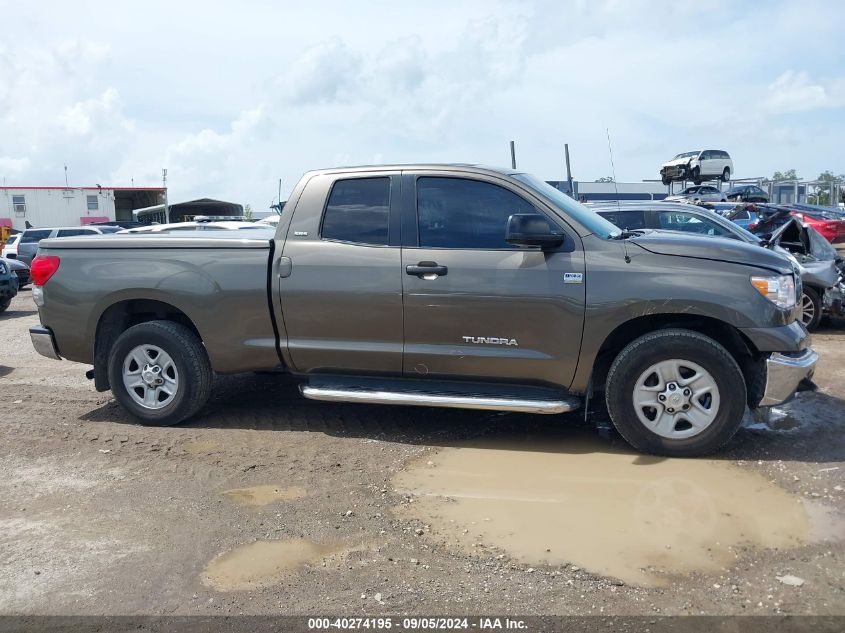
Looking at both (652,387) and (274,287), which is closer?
(652,387)

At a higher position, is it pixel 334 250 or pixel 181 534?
pixel 334 250

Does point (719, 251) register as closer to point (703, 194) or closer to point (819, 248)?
point (819, 248)

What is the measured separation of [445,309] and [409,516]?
4.99 feet

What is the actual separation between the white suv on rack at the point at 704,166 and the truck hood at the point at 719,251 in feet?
108

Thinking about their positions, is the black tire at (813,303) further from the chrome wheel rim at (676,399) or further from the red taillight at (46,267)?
the red taillight at (46,267)

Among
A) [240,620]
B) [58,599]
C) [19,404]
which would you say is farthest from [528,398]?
[19,404]

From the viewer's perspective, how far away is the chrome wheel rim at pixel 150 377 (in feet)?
19.3

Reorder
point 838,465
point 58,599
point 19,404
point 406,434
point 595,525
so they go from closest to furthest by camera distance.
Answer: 1. point 58,599
2. point 595,525
3. point 838,465
4. point 406,434
5. point 19,404

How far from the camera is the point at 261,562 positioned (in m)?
3.73

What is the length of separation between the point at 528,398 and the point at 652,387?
80 centimetres

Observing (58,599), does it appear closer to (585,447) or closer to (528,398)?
(528,398)

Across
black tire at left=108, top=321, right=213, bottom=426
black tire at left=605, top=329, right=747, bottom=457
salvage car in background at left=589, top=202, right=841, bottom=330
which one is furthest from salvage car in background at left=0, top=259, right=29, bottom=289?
black tire at left=605, top=329, right=747, bottom=457

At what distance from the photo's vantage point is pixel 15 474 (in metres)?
5.04

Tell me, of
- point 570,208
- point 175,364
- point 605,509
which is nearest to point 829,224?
point 570,208
